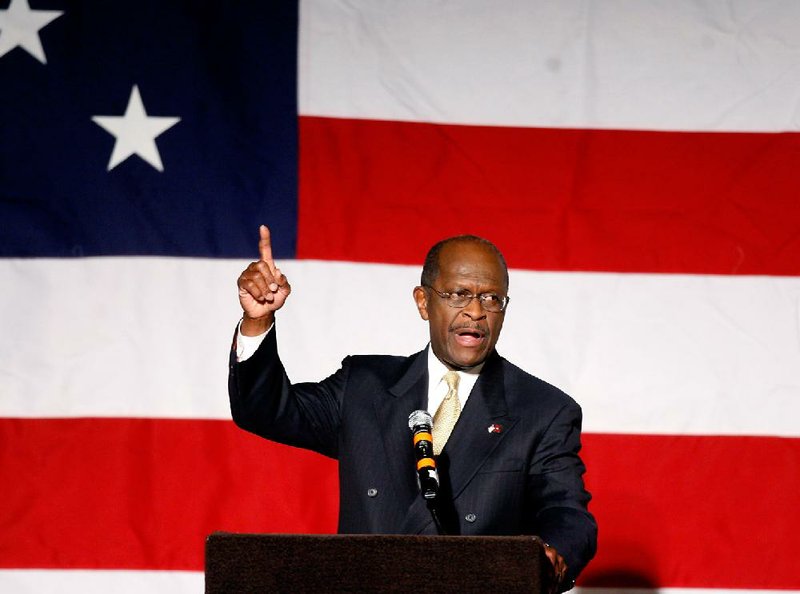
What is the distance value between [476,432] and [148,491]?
4.85 feet

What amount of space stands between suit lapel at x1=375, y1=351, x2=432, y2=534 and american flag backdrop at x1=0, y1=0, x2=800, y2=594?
41.5 inches

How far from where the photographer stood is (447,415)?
2277mm

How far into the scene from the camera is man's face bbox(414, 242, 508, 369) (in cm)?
228

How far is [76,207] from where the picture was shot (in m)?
3.46

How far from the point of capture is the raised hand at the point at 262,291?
210cm

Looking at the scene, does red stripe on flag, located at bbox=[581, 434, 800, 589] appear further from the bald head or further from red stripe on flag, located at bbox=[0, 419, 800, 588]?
the bald head

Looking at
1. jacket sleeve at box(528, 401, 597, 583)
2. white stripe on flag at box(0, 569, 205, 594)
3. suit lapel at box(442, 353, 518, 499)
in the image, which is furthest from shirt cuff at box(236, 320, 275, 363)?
white stripe on flag at box(0, 569, 205, 594)

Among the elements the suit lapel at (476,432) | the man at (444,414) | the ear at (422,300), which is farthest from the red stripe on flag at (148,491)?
the suit lapel at (476,432)

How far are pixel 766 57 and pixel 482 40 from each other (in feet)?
2.87

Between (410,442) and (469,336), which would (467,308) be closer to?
(469,336)

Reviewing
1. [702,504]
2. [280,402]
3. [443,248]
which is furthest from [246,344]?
[702,504]

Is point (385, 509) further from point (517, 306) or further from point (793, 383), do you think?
point (793, 383)

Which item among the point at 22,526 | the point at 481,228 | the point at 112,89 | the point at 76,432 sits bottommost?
the point at 22,526

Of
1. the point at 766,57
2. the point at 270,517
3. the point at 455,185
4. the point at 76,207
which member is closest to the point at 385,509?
the point at 270,517
